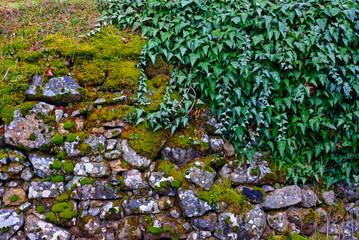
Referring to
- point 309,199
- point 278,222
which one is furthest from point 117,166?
point 309,199

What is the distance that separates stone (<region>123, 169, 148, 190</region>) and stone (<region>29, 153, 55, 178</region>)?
1.33 metres

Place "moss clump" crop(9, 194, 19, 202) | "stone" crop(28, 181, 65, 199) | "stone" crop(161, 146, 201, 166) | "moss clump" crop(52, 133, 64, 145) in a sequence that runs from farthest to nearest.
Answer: "stone" crop(161, 146, 201, 166), "moss clump" crop(52, 133, 64, 145), "stone" crop(28, 181, 65, 199), "moss clump" crop(9, 194, 19, 202)

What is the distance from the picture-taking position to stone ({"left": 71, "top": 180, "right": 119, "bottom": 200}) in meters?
4.25

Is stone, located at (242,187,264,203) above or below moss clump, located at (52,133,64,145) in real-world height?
below

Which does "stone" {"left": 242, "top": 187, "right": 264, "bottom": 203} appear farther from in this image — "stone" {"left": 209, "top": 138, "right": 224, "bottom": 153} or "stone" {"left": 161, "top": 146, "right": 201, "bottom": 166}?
"stone" {"left": 161, "top": 146, "right": 201, "bottom": 166}

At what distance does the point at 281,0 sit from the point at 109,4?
3.83 m

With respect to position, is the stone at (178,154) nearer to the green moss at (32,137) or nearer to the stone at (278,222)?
the stone at (278,222)

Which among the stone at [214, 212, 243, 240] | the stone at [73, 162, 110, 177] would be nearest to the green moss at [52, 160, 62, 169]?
the stone at [73, 162, 110, 177]

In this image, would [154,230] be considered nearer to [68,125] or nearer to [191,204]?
[191,204]

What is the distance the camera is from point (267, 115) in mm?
4938

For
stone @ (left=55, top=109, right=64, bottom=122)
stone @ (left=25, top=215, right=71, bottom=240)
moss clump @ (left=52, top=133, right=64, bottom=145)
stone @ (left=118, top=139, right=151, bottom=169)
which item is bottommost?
stone @ (left=25, top=215, right=71, bottom=240)

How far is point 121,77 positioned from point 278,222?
4.20m

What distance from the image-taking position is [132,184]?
4.45 metres

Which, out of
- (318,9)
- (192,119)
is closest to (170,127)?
(192,119)
